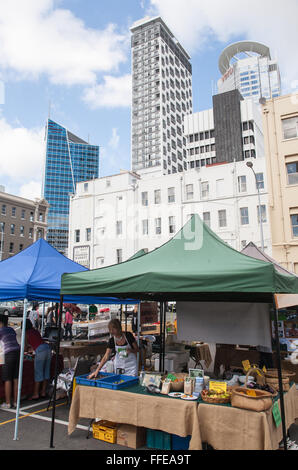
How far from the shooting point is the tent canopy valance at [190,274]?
448cm

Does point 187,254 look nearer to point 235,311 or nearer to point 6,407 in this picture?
point 235,311

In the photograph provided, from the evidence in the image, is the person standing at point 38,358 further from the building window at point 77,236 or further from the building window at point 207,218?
the building window at point 77,236

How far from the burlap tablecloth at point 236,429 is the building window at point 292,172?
2267 cm

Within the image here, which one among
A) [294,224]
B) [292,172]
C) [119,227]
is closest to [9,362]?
[294,224]

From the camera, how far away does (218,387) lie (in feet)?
15.6

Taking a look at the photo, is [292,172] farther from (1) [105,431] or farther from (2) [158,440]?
(1) [105,431]

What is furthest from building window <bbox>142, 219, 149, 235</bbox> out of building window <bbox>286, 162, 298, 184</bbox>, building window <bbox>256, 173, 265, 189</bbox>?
building window <bbox>286, 162, 298, 184</bbox>

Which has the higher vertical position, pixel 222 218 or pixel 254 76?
pixel 254 76

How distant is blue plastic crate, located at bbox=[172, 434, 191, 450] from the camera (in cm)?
472

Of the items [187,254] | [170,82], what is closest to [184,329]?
[187,254]

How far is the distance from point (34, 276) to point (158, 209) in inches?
1512

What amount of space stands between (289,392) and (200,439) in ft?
6.32

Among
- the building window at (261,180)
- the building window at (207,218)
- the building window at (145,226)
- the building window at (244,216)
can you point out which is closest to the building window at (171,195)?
the building window at (145,226)
